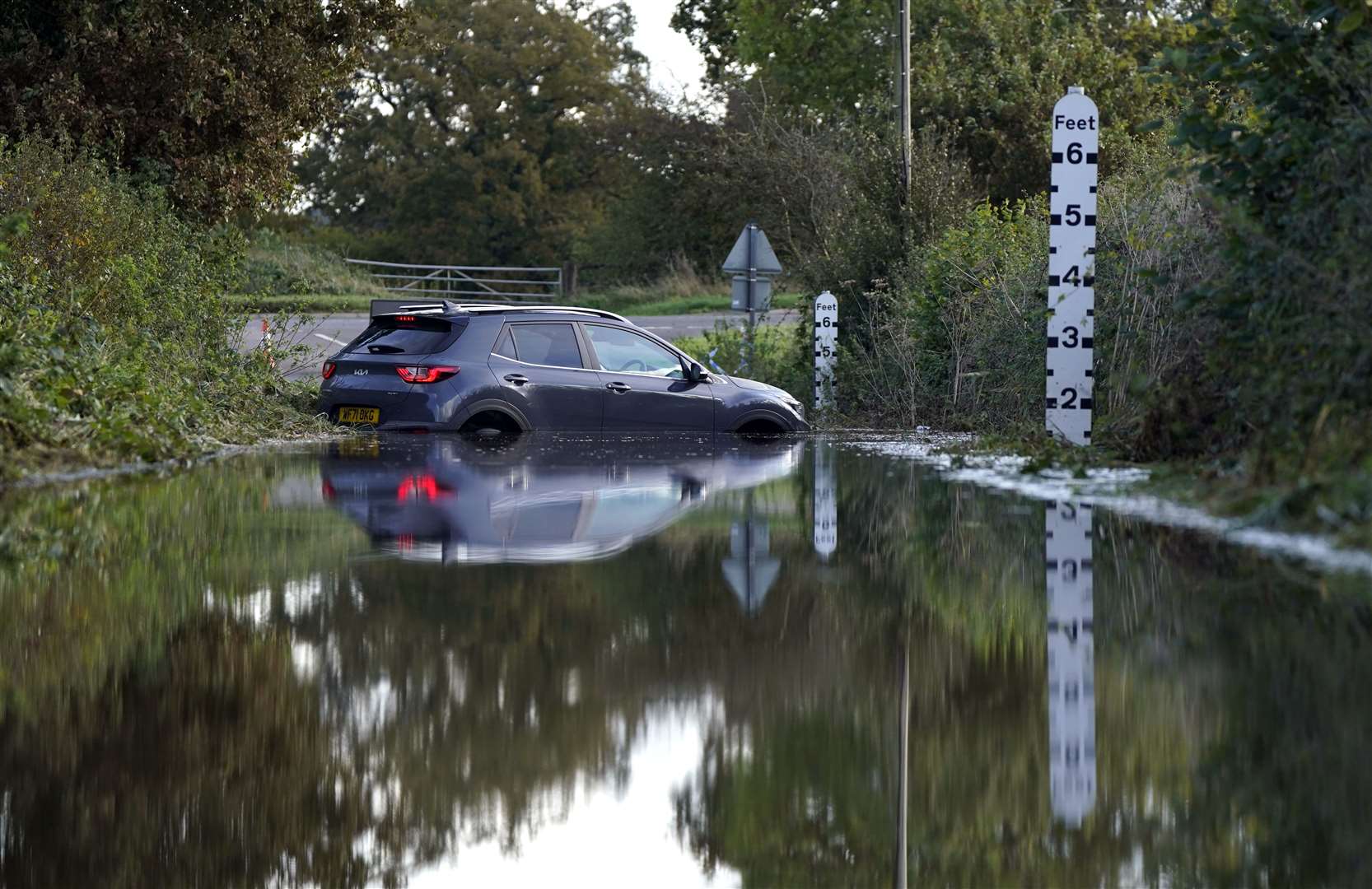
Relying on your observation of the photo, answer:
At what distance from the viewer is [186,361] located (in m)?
17.7

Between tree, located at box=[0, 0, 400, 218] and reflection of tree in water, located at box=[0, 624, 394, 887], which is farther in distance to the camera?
tree, located at box=[0, 0, 400, 218]

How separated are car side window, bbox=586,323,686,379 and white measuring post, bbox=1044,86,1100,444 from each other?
15.5 feet

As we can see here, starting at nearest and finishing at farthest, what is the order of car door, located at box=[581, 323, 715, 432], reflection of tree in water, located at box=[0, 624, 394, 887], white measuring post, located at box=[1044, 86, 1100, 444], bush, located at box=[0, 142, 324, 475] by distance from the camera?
reflection of tree in water, located at box=[0, 624, 394, 887] → bush, located at box=[0, 142, 324, 475] → white measuring post, located at box=[1044, 86, 1100, 444] → car door, located at box=[581, 323, 715, 432]

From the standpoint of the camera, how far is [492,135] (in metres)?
74.6

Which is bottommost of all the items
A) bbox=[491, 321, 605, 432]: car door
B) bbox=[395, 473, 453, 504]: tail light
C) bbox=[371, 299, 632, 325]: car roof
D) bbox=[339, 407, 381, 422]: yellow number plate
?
bbox=[395, 473, 453, 504]: tail light

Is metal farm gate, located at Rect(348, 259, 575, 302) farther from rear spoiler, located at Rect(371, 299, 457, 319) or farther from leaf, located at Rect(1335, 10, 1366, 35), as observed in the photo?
leaf, located at Rect(1335, 10, 1366, 35)

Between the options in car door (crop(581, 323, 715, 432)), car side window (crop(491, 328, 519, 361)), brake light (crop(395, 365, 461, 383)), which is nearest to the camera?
brake light (crop(395, 365, 461, 383))

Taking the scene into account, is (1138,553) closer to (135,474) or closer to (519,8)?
(135,474)

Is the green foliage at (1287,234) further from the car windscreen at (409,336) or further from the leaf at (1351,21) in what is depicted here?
the car windscreen at (409,336)

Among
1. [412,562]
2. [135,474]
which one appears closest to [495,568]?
[412,562]

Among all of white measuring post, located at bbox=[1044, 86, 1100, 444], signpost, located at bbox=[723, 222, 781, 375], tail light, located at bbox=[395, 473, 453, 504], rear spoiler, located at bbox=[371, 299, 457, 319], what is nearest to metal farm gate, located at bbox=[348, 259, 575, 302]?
signpost, located at bbox=[723, 222, 781, 375]

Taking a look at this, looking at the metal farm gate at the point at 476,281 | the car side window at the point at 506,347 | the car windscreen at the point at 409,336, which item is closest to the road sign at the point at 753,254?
the car side window at the point at 506,347

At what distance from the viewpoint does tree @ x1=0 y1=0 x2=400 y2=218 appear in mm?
20828

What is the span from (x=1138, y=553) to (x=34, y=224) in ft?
36.5
